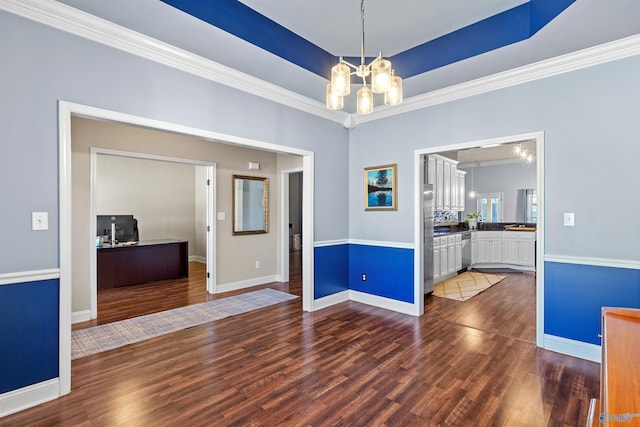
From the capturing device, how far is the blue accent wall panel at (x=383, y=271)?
407 cm

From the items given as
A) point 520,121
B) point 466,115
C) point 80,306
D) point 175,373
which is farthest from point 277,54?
point 80,306

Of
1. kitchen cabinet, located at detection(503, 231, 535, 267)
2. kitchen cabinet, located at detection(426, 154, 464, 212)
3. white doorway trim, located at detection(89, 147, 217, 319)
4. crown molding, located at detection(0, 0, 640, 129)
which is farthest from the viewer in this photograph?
kitchen cabinet, located at detection(503, 231, 535, 267)

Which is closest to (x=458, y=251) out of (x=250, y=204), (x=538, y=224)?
(x=538, y=224)

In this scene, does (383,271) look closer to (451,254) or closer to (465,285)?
(465,285)

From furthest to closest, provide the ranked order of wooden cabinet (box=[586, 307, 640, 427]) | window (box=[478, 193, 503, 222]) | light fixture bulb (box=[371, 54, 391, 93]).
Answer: window (box=[478, 193, 503, 222]), light fixture bulb (box=[371, 54, 391, 93]), wooden cabinet (box=[586, 307, 640, 427])

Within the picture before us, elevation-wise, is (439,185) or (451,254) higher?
(439,185)

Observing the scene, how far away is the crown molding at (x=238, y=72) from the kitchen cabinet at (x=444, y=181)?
179 cm

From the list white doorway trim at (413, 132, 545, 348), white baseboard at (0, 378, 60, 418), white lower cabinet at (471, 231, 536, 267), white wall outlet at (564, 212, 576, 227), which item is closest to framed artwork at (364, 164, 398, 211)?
white doorway trim at (413, 132, 545, 348)

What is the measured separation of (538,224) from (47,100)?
4.26m

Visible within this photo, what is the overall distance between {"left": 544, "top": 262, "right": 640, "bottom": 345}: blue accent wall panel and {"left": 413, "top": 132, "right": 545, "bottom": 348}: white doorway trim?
0.05 meters

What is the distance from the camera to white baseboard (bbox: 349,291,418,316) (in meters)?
4.04

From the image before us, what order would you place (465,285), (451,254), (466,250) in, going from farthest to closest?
(466,250) < (451,254) < (465,285)

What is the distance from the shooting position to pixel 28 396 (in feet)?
7.00

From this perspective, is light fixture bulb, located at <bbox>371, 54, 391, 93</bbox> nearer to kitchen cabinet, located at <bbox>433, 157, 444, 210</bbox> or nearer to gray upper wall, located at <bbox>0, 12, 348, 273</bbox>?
gray upper wall, located at <bbox>0, 12, 348, 273</bbox>
